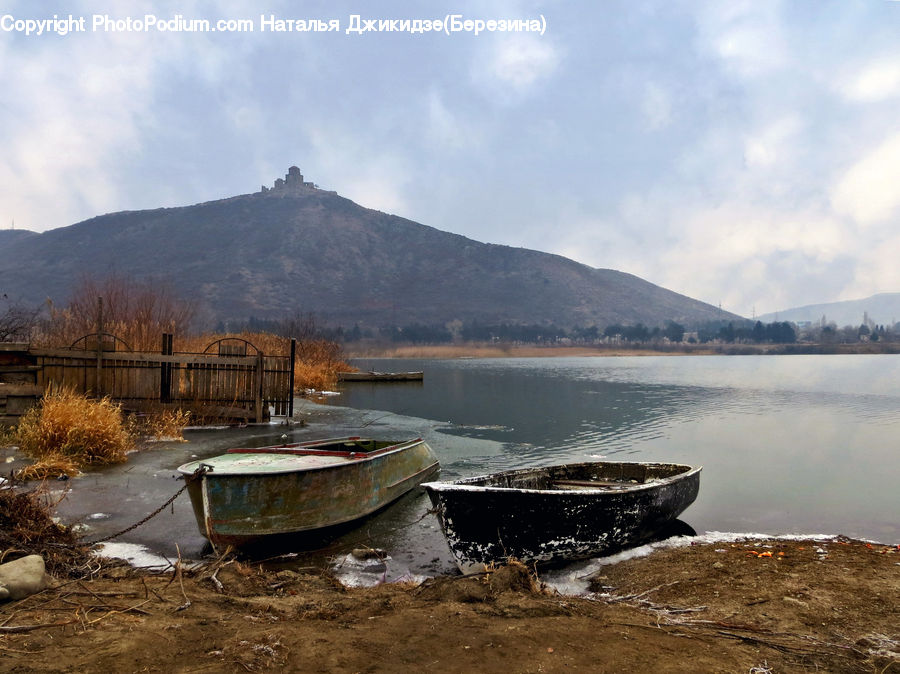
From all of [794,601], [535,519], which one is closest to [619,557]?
[535,519]

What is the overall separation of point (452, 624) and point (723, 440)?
2137 centimetres

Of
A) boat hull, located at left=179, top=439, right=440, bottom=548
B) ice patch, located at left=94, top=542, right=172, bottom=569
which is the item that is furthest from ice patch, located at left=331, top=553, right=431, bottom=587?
ice patch, located at left=94, top=542, right=172, bottom=569

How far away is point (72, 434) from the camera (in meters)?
13.5

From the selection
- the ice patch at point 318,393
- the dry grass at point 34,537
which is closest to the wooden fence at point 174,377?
the dry grass at point 34,537

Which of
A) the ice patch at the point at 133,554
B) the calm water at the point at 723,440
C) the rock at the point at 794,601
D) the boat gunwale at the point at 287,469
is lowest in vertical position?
the calm water at the point at 723,440

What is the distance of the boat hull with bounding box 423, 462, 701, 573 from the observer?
26.9 ft

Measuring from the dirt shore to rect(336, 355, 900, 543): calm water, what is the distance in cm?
521

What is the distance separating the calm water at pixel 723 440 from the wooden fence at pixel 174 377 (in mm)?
6136

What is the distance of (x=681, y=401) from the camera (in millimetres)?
40469

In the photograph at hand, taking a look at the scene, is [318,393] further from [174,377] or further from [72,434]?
[72,434]

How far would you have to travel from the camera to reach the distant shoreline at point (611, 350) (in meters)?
164

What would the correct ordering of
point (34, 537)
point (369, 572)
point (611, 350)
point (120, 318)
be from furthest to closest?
point (611, 350) < point (120, 318) < point (369, 572) < point (34, 537)

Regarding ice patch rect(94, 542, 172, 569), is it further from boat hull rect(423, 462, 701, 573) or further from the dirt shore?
boat hull rect(423, 462, 701, 573)

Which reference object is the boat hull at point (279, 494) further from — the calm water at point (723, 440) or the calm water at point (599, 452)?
the calm water at point (723, 440)
